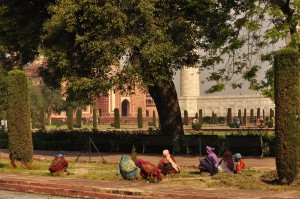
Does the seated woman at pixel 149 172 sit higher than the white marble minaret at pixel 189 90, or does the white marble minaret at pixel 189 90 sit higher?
the white marble minaret at pixel 189 90

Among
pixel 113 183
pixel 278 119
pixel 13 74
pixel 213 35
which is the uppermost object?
pixel 213 35

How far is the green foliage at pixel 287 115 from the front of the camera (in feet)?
39.5

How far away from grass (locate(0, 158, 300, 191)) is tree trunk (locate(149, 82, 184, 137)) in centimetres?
865

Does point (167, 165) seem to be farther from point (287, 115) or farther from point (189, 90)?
point (189, 90)

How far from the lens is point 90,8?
2083cm

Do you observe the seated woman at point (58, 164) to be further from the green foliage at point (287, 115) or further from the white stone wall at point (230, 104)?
the white stone wall at point (230, 104)

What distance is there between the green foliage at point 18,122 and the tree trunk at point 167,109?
9.88 m

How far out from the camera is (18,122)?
57.5 feet

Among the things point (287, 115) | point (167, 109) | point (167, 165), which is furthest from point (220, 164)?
point (167, 109)

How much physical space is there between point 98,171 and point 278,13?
824cm

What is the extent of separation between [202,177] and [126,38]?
8.78 m

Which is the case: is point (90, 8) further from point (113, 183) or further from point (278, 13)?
point (113, 183)

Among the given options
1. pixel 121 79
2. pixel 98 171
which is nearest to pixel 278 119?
pixel 98 171

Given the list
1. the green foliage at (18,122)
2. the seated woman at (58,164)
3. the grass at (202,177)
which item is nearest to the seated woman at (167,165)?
the grass at (202,177)
